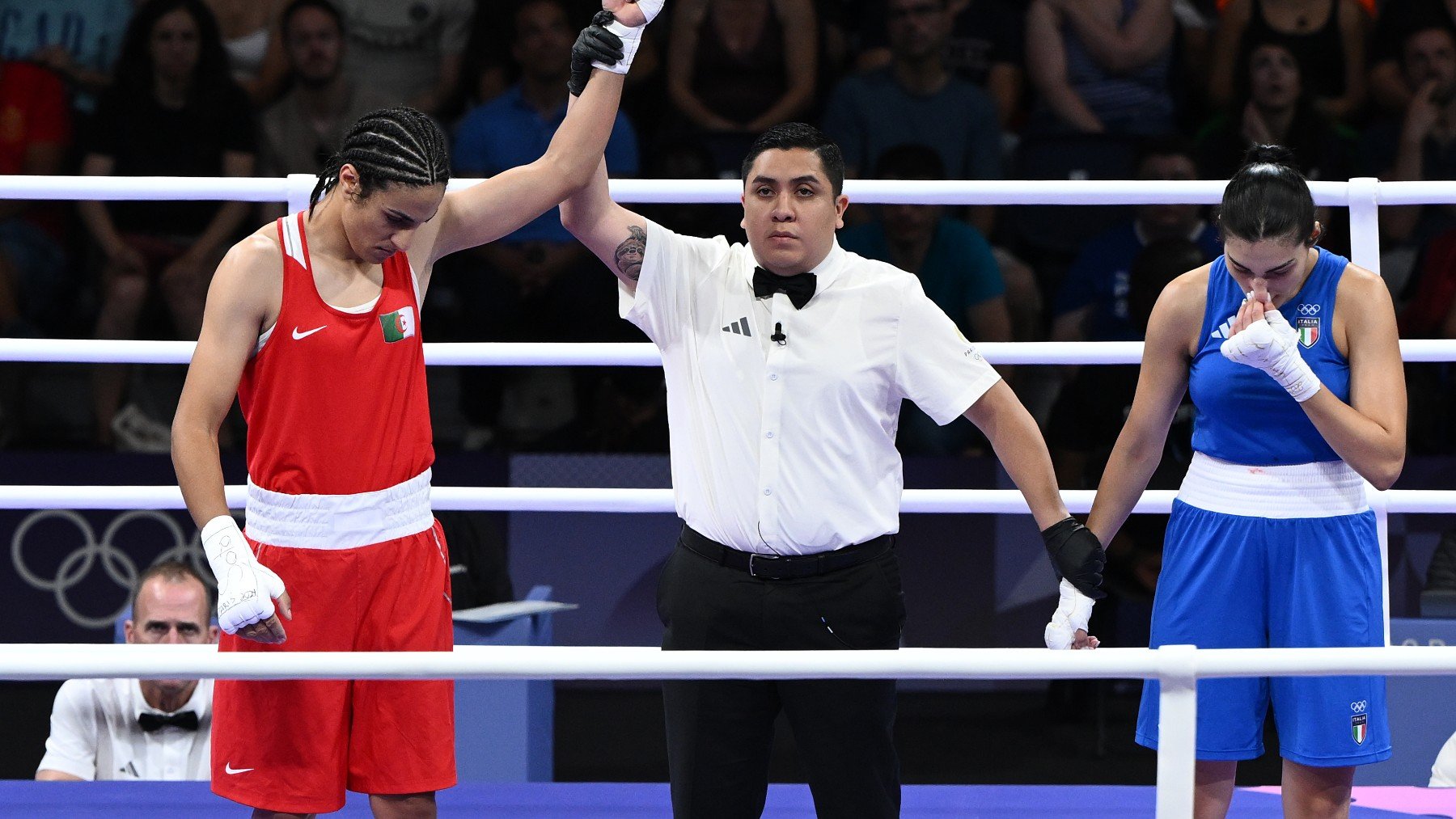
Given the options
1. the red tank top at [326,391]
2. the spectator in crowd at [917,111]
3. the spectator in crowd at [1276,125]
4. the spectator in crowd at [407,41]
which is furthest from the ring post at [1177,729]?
the spectator in crowd at [407,41]

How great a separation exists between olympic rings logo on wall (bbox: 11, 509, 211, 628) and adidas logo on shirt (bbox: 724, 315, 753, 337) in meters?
2.51

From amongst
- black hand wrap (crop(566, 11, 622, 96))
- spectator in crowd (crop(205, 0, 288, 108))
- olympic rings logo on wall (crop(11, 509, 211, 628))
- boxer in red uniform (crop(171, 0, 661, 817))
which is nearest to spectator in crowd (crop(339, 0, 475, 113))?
spectator in crowd (crop(205, 0, 288, 108))

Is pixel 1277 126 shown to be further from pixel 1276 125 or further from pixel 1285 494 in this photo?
pixel 1285 494

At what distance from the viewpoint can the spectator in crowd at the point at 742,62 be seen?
538cm

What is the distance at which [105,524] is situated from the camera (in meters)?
4.41

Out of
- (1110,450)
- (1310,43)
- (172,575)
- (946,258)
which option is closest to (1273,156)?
(1110,450)

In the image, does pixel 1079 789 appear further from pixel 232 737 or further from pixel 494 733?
pixel 232 737

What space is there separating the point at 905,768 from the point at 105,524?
2223 mm

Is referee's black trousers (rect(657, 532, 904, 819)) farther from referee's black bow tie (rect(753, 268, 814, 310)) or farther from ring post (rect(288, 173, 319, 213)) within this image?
ring post (rect(288, 173, 319, 213))

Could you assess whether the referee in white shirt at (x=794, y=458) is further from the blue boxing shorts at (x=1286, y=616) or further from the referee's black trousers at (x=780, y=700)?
the blue boxing shorts at (x=1286, y=616)

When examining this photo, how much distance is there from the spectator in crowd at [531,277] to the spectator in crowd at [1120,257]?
1381mm

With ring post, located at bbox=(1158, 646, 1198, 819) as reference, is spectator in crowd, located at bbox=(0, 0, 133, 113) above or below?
above

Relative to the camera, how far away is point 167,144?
5137 millimetres

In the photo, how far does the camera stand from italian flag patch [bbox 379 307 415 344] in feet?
7.39
